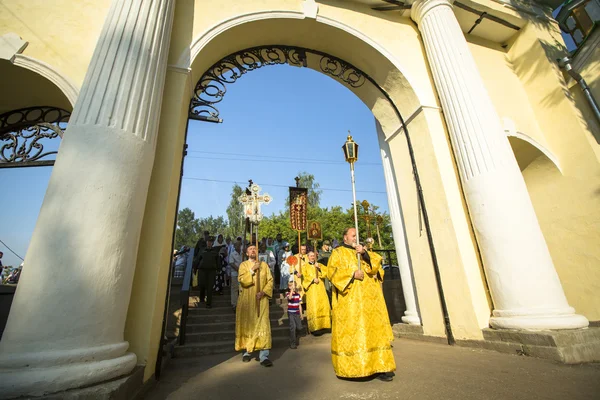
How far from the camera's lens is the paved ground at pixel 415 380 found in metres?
2.42

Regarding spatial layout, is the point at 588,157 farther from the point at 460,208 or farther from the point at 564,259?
the point at 460,208

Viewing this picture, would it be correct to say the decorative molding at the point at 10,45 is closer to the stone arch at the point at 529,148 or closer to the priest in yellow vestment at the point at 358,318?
the priest in yellow vestment at the point at 358,318

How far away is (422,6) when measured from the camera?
5785mm

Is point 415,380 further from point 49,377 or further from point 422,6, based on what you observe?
point 422,6

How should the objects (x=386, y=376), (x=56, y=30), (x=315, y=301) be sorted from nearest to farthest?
(x=386, y=376), (x=56, y=30), (x=315, y=301)

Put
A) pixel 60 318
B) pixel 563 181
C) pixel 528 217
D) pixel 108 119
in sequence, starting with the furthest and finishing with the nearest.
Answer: pixel 563 181, pixel 528 217, pixel 108 119, pixel 60 318

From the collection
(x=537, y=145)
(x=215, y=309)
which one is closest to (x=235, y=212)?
(x=215, y=309)

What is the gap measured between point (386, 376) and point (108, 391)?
2552mm

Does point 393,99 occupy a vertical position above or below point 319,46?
below

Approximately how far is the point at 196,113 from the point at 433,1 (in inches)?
208

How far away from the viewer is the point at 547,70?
6.04 m

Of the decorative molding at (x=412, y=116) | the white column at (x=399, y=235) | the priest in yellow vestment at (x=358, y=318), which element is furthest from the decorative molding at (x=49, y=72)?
the white column at (x=399, y=235)

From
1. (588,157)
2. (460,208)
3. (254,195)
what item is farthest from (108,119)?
(588,157)

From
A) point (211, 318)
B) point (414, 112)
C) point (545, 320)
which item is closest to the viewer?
point (545, 320)
